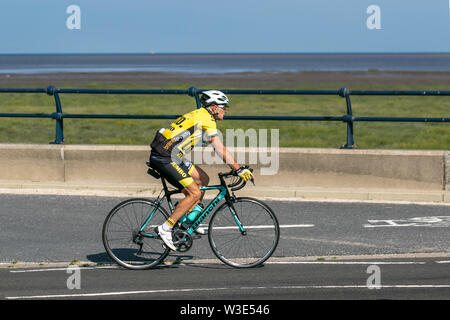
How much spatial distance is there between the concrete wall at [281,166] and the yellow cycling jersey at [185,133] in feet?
15.3

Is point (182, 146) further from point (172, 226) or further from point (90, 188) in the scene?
point (90, 188)

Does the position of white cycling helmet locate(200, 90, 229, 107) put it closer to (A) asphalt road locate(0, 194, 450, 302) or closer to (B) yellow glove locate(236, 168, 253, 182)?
(B) yellow glove locate(236, 168, 253, 182)

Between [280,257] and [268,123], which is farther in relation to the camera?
[268,123]

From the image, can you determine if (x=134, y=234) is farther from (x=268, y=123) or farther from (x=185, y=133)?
(x=268, y=123)

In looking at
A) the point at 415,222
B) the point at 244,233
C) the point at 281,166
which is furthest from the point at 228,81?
the point at 244,233

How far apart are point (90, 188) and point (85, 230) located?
290 centimetres

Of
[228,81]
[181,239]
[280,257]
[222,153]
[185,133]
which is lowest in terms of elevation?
[280,257]

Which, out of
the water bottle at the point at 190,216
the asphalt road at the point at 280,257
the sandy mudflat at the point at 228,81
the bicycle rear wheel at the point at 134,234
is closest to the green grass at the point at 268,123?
the asphalt road at the point at 280,257

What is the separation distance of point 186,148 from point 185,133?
0.16 metres

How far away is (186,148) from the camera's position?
8.02m

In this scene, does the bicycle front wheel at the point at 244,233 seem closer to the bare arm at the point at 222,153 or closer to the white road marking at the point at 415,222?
the bare arm at the point at 222,153

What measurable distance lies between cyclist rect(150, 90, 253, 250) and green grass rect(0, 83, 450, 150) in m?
12.7

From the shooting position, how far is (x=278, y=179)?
12.8 meters
